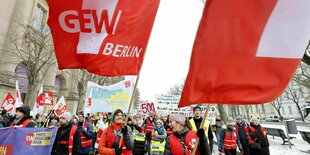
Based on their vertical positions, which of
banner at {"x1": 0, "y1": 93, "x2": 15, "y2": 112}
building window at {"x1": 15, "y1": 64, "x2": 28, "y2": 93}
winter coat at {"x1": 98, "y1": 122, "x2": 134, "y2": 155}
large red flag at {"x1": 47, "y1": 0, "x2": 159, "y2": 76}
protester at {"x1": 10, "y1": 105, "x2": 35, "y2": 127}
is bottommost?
winter coat at {"x1": 98, "y1": 122, "x2": 134, "y2": 155}

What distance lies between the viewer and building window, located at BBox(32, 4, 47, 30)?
69.4 feet

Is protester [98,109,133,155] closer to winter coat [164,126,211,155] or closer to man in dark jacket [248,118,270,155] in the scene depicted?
winter coat [164,126,211,155]

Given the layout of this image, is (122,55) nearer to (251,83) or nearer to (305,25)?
(251,83)

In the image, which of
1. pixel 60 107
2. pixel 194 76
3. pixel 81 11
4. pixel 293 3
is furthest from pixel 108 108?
pixel 293 3

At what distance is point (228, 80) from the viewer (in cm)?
195

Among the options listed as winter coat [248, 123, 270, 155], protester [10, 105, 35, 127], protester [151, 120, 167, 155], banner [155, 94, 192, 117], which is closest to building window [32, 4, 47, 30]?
banner [155, 94, 192, 117]

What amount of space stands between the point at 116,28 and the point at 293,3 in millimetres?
3041

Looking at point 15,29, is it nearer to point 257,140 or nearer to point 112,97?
point 112,97

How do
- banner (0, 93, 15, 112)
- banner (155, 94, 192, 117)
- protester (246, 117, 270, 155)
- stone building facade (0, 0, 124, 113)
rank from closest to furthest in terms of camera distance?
protester (246, 117, 270, 155) → banner (0, 93, 15, 112) → banner (155, 94, 192, 117) → stone building facade (0, 0, 124, 113)

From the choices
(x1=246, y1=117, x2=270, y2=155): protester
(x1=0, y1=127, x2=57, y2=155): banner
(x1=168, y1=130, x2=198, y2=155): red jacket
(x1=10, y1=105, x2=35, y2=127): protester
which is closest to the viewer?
(x1=168, y1=130, x2=198, y2=155): red jacket

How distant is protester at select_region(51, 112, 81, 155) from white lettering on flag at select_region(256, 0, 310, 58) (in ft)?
16.6

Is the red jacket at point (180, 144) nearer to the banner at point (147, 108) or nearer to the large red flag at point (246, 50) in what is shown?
the large red flag at point (246, 50)

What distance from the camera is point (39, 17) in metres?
22.1

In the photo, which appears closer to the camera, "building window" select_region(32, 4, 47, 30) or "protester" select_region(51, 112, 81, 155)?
"protester" select_region(51, 112, 81, 155)
